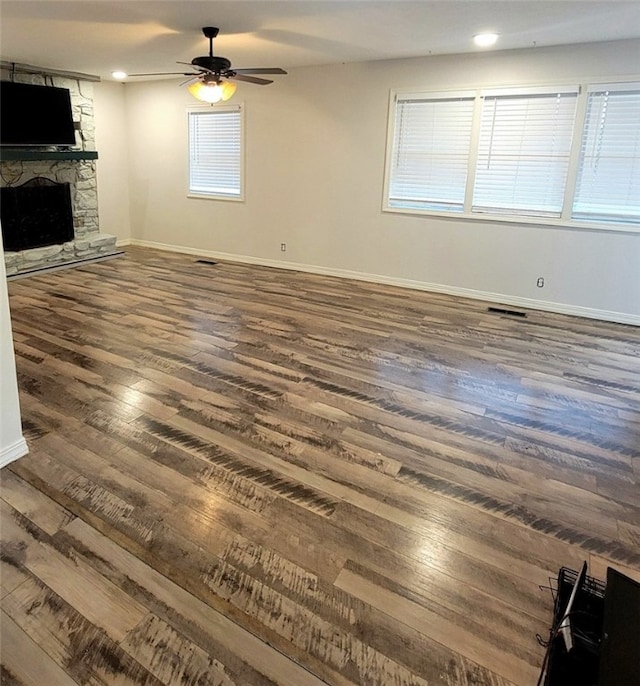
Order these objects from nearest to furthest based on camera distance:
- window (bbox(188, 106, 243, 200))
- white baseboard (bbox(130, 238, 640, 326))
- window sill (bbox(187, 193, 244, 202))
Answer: white baseboard (bbox(130, 238, 640, 326)) → window (bbox(188, 106, 243, 200)) → window sill (bbox(187, 193, 244, 202))

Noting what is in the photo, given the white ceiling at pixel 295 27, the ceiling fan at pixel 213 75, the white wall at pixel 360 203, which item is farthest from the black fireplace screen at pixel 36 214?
the ceiling fan at pixel 213 75

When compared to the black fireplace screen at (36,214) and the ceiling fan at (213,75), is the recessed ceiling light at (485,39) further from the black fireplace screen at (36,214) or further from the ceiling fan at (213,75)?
the black fireplace screen at (36,214)

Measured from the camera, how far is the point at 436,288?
5879mm

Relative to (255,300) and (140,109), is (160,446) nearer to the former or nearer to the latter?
(255,300)

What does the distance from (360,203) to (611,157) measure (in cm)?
266

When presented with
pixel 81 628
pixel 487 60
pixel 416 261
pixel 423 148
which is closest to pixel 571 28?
pixel 487 60

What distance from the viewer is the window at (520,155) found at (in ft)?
15.3

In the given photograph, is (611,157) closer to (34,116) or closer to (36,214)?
(34,116)

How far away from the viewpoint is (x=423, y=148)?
557 centimetres

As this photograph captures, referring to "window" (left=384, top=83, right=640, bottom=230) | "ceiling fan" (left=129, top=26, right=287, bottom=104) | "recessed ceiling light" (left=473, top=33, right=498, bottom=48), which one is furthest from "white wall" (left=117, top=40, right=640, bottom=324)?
"ceiling fan" (left=129, top=26, right=287, bottom=104)

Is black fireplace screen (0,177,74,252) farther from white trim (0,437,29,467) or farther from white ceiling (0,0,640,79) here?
white trim (0,437,29,467)

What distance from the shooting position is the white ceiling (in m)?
3.52

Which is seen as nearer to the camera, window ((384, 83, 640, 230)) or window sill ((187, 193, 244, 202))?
window ((384, 83, 640, 230))

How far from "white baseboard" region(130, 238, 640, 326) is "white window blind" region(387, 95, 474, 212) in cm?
91
